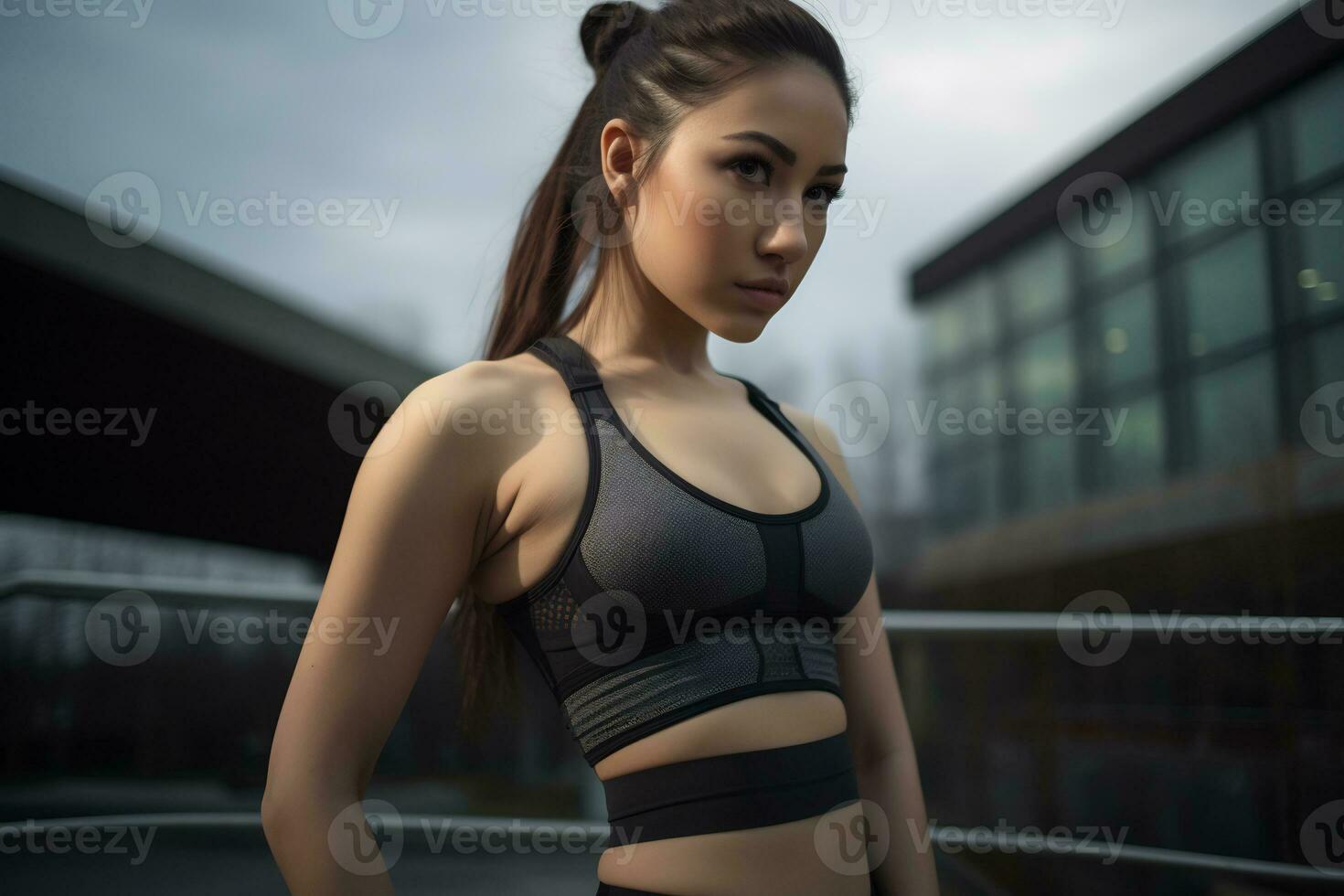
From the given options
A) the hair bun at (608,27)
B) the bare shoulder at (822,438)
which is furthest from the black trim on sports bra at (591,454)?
the hair bun at (608,27)

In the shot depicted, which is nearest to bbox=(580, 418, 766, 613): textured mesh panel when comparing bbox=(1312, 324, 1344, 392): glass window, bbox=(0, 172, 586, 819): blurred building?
bbox=(0, 172, 586, 819): blurred building

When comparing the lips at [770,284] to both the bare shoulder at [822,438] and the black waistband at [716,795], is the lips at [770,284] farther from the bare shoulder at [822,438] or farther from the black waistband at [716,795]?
the black waistband at [716,795]

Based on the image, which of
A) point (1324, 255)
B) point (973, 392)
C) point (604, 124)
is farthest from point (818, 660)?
point (973, 392)

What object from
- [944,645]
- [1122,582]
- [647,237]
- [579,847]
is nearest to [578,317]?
[647,237]

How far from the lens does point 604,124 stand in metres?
1.06

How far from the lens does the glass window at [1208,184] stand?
3793 mm

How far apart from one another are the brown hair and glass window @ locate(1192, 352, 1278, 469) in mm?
3041

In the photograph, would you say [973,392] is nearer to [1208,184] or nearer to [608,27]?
[1208,184]

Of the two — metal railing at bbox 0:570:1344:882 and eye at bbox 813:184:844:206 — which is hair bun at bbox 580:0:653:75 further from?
metal railing at bbox 0:570:1344:882

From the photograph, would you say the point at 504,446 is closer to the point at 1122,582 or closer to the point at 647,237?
the point at 647,237

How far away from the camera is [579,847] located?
1654 mm

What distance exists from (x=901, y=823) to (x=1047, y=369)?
4496mm

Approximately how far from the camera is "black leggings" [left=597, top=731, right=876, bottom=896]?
0.82 m

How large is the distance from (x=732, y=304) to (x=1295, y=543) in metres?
2.94
